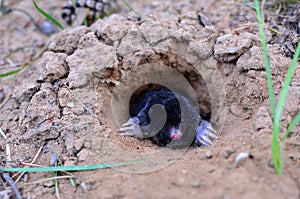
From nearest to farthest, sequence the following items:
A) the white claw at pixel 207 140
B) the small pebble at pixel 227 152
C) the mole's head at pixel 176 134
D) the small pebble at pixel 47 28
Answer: the small pebble at pixel 227 152, the white claw at pixel 207 140, the mole's head at pixel 176 134, the small pebble at pixel 47 28

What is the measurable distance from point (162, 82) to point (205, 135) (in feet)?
2.80

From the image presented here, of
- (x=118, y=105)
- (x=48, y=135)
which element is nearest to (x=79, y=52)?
(x=118, y=105)

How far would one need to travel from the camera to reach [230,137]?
7.77ft

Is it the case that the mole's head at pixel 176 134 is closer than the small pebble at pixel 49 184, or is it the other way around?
the small pebble at pixel 49 184

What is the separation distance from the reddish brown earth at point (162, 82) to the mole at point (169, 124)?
0.32 ft

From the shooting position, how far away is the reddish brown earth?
1839mm

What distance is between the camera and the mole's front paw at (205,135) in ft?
8.53

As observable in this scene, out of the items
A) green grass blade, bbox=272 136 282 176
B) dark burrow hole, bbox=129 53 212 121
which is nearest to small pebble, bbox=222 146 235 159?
green grass blade, bbox=272 136 282 176

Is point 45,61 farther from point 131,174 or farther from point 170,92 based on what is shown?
point 131,174

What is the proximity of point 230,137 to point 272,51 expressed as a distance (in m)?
0.84

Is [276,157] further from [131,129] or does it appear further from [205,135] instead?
[131,129]

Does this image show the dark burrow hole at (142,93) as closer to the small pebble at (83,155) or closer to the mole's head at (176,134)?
the mole's head at (176,134)

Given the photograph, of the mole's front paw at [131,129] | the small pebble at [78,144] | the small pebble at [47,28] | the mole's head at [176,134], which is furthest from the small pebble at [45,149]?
the small pebble at [47,28]

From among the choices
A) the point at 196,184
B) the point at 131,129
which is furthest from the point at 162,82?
the point at 196,184
